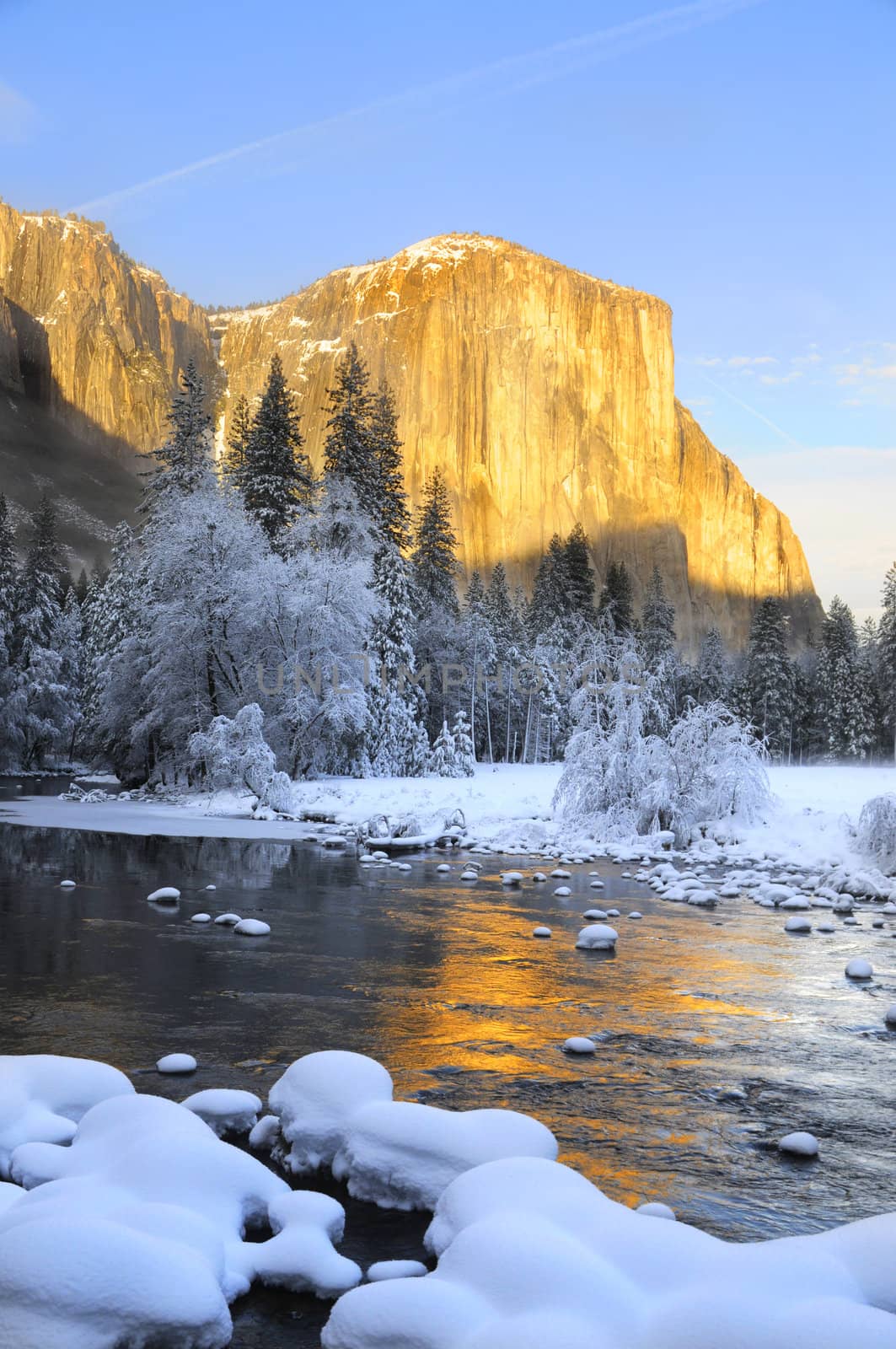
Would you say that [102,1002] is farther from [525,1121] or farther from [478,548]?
[478,548]

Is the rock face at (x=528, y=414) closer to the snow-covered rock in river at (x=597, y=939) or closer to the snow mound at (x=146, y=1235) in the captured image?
the snow-covered rock in river at (x=597, y=939)

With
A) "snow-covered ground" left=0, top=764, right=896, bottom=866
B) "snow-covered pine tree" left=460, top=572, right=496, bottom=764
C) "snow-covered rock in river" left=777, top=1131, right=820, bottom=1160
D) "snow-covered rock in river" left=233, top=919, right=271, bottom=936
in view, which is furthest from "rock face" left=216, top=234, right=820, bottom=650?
"snow-covered rock in river" left=777, top=1131, right=820, bottom=1160

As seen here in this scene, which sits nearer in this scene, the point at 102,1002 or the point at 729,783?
the point at 102,1002

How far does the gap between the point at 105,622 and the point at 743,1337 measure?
40.5 m

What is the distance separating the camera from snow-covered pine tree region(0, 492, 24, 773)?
44969 mm

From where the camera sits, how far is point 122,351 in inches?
7318

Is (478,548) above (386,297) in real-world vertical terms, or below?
below

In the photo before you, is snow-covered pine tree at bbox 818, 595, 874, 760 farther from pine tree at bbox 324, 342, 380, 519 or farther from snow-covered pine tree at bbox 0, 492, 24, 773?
snow-covered pine tree at bbox 0, 492, 24, 773

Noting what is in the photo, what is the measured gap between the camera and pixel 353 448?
4081 cm

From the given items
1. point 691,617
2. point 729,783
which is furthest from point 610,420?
point 729,783

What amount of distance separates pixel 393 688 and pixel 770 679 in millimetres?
34218

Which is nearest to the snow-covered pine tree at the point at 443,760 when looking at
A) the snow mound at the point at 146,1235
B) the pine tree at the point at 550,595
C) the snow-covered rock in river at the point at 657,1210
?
the pine tree at the point at 550,595

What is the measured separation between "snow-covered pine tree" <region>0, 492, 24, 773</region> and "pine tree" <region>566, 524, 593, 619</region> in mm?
33235

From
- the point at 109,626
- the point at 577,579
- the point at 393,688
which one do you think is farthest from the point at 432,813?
the point at 577,579
